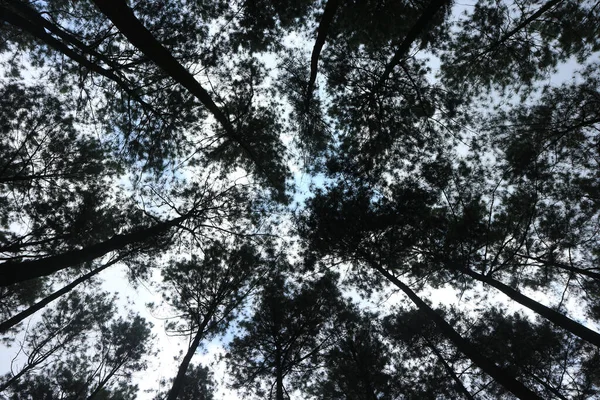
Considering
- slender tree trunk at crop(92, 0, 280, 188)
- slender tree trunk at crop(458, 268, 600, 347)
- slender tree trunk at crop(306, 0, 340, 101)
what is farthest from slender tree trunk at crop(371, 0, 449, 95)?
slender tree trunk at crop(458, 268, 600, 347)

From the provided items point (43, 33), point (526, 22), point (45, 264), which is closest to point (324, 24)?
point (526, 22)

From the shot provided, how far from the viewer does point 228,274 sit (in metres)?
10.5

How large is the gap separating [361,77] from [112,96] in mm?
7113

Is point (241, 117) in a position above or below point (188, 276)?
above

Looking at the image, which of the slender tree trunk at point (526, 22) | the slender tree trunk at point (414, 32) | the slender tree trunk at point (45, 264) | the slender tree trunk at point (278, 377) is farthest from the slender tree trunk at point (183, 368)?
the slender tree trunk at point (526, 22)

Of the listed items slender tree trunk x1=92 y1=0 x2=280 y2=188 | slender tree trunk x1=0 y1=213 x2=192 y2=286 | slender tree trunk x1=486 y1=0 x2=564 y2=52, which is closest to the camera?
slender tree trunk x1=0 y1=213 x2=192 y2=286

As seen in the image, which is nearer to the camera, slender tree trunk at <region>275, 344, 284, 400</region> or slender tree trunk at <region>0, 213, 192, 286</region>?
slender tree trunk at <region>0, 213, 192, 286</region>

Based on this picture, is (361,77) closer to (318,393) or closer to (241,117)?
(241,117)

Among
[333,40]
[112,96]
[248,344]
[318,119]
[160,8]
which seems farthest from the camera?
[248,344]

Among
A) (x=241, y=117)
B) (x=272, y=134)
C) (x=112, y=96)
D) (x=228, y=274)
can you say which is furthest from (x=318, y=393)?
(x=112, y=96)

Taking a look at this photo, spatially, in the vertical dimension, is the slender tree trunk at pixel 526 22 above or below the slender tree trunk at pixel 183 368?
above

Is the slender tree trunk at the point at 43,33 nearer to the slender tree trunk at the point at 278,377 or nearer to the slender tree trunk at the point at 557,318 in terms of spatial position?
the slender tree trunk at the point at 278,377

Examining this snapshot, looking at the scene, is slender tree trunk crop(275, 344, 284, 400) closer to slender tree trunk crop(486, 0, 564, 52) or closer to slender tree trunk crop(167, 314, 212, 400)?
slender tree trunk crop(167, 314, 212, 400)

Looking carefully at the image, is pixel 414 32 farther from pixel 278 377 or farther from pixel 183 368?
pixel 183 368
